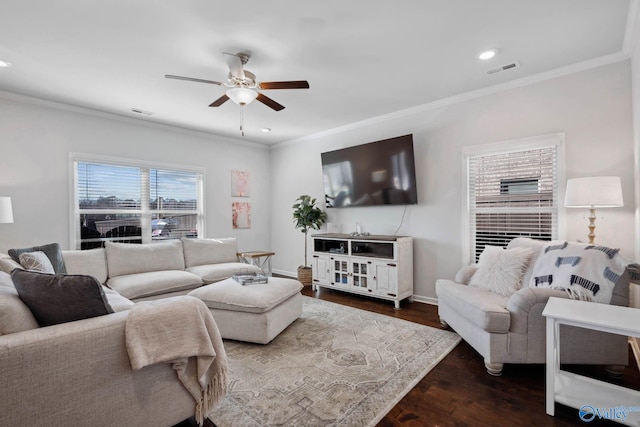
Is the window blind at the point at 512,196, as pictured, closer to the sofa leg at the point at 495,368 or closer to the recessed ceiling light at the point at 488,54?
the recessed ceiling light at the point at 488,54

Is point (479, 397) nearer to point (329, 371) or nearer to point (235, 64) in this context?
point (329, 371)

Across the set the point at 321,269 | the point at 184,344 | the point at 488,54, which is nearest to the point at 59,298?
the point at 184,344

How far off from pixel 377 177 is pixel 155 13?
3006mm

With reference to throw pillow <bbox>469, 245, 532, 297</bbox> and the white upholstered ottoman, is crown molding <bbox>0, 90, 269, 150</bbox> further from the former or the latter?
throw pillow <bbox>469, 245, 532, 297</bbox>

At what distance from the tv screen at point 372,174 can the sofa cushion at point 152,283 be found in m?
2.35

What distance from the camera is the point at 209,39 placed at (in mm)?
2389

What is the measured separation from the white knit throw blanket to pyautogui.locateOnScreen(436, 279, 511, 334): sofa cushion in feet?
5.81

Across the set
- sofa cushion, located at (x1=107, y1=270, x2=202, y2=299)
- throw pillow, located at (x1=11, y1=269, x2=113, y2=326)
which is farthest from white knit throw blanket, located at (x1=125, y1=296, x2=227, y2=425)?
sofa cushion, located at (x1=107, y1=270, x2=202, y2=299)

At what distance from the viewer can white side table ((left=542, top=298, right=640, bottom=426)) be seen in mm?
1558

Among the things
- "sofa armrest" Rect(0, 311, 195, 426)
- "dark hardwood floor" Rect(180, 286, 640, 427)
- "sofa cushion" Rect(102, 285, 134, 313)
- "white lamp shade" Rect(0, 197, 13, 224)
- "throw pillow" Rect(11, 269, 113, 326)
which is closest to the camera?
"sofa armrest" Rect(0, 311, 195, 426)

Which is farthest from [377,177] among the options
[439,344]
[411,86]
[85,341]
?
[85,341]

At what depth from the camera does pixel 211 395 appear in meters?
1.64

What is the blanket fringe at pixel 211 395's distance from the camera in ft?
5.31

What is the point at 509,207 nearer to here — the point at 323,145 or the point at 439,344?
the point at 439,344
